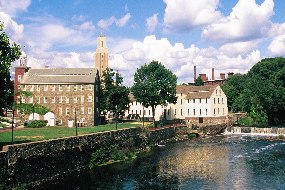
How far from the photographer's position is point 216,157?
55094 millimetres

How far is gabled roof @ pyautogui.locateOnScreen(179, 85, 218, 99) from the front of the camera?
97.1 m

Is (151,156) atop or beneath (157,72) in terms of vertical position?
beneath

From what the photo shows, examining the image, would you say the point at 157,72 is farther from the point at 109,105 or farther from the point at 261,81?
the point at 261,81

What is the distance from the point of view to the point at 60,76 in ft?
275

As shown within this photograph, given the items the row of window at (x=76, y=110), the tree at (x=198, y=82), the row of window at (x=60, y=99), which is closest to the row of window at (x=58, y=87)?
the row of window at (x=60, y=99)

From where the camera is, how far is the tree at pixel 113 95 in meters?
83.7

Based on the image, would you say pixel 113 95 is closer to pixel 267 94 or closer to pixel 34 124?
pixel 34 124

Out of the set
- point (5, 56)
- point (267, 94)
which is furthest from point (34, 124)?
point (267, 94)

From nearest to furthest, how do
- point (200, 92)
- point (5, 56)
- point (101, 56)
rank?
point (5, 56), point (200, 92), point (101, 56)

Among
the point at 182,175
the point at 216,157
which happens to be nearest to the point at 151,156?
the point at 216,157

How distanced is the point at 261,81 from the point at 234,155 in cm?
3935

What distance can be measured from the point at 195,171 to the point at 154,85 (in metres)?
41.6

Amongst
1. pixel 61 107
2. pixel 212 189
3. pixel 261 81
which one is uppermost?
pixel 261 81

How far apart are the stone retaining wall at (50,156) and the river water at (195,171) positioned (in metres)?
2.06
